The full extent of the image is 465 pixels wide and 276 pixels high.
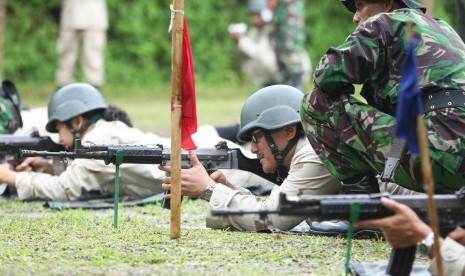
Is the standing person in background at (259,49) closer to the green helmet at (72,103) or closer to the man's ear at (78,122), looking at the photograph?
the green helmet at (72,103)

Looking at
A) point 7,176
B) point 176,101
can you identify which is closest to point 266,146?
point 176,101

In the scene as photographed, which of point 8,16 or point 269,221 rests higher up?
point 8,16

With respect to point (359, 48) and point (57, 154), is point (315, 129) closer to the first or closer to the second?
point (359, 48)

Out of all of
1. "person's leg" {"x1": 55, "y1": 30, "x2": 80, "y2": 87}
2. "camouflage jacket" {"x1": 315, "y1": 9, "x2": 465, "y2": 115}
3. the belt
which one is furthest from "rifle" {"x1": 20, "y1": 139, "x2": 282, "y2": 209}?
"person's leg" {"x1": 55, "y1": 30, "x2": 80, "y2": 87}

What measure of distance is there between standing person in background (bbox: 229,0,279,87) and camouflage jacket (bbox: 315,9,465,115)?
11702 millimetres

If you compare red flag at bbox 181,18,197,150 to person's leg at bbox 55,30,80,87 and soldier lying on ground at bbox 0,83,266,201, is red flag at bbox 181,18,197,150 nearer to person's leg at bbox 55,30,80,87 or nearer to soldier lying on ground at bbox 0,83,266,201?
soldier lying on ground at bbox 0,83,266,201

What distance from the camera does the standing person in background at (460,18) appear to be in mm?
10656

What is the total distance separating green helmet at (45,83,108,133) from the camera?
9.80 m

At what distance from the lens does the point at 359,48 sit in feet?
21.9

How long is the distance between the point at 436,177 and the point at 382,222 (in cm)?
159

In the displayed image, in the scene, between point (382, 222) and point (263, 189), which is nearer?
point (382, 222)

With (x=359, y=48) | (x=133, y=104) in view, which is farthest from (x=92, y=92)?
(x=133, y=104)

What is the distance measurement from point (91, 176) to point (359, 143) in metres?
3.45

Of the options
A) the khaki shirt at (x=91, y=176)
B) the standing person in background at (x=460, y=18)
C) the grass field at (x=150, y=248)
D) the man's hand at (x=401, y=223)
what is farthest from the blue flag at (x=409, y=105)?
the standing person in background at (x=460, y=18)
